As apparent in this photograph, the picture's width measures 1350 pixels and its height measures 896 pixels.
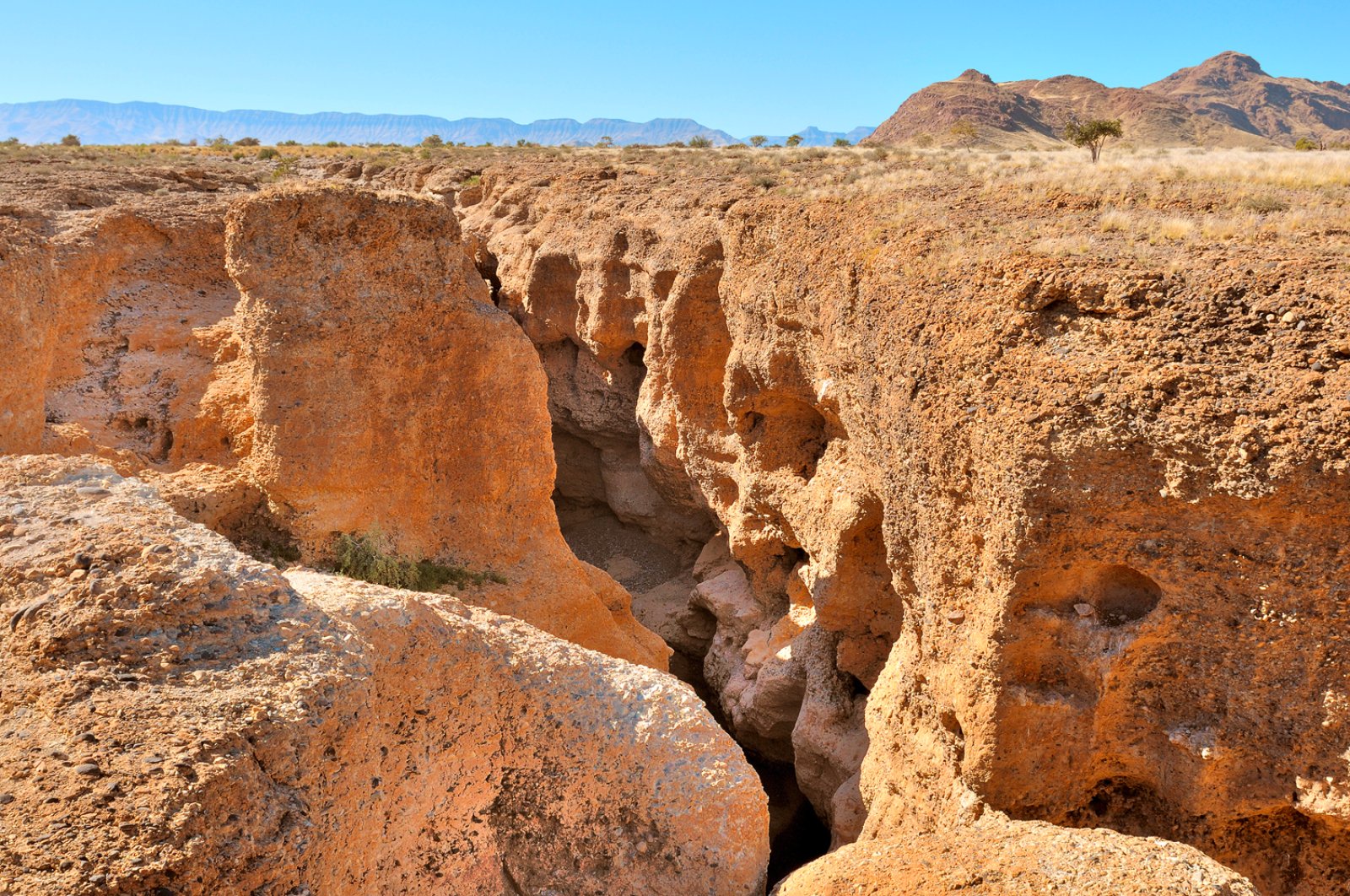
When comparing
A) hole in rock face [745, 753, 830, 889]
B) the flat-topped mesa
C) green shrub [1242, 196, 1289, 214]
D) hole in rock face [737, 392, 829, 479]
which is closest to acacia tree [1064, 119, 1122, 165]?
green shrub [1242, 196, 1289, 214]

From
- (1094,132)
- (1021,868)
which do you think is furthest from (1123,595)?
(1094,132)

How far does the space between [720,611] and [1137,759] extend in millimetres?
7070

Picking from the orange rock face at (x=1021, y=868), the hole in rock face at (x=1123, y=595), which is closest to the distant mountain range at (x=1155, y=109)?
the hole in rock face at (x=1123, y=595)

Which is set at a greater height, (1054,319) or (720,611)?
(1054,319)

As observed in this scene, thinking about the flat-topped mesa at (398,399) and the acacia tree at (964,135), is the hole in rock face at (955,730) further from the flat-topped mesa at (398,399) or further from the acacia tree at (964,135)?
the acacia tree at (964,135)

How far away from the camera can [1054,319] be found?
5699 millimetres

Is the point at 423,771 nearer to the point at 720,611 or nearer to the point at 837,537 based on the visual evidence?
the point at 837,537

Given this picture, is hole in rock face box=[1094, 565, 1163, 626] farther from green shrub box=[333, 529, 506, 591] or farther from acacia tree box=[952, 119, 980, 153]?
acacia tree box=[952, 119, 980, 153]

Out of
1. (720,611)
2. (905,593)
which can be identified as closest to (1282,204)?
(905,593)

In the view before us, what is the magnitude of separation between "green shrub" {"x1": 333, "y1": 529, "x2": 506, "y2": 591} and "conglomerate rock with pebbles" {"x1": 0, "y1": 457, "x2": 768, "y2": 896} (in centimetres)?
260

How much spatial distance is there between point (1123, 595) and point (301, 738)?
485 cm

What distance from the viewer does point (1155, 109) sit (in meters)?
52.1

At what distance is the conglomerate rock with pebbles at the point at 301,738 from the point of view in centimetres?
299

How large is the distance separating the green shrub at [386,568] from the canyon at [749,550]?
0.42ft
